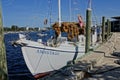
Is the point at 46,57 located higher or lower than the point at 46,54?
lower

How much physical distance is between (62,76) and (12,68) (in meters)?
17.5

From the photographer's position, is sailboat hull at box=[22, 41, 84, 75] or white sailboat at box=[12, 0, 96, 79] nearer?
white sailboat at box=[12, 0, 96, 79]

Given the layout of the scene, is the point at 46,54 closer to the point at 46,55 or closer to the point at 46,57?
the point at 46,55

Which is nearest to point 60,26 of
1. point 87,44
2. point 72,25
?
point 72,25

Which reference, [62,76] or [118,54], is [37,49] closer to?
[118,54]

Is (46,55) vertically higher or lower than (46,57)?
higher

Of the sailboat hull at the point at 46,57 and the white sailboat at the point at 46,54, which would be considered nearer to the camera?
the white sailboat at the point at 46,54

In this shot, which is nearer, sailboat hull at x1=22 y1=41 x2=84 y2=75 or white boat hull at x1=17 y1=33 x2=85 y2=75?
white boat hull at x1=17 y1=33 x2=85 y2=75

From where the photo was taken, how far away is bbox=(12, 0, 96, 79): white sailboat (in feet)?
57.8

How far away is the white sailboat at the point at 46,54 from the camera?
17.6m

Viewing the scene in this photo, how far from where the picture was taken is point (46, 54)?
58.4 feet

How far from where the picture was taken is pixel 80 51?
1855 centimetres

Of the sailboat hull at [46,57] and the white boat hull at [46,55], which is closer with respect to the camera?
the white boat hull at [46,55]

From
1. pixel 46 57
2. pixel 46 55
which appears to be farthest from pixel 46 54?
pixel 46 57
